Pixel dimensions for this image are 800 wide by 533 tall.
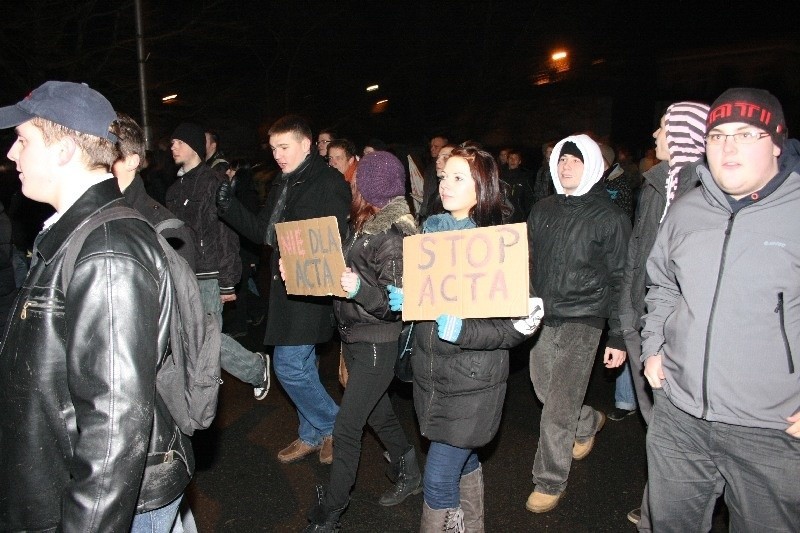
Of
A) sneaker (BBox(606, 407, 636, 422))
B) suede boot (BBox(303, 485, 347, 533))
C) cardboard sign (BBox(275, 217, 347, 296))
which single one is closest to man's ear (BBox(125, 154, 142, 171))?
cardboard sign (BBox(275, 217, 347, 296))

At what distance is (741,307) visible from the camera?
2449mm

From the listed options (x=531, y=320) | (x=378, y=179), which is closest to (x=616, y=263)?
(x=531, y=320)

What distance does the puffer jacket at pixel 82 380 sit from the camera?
1.76m

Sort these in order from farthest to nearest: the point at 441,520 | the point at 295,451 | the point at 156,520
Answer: the point at 295,451, the point at 441,520, the point at 156,520

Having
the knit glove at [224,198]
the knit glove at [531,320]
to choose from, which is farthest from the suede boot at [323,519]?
the knit glove at [224,198]

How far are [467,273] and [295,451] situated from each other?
7.93 feet

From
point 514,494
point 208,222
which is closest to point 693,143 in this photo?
point 514,494

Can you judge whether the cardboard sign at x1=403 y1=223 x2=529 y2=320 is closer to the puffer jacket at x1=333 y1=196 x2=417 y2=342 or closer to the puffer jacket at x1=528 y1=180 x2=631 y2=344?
the puffer jacket at x1=333 y1=196 x2=417 y2=342

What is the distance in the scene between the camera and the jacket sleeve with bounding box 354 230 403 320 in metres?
3.44

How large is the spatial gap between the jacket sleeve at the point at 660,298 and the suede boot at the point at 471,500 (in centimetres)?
112

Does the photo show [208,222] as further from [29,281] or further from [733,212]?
[733,212]

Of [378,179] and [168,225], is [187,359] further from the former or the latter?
[378,179]

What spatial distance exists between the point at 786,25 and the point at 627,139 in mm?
7203

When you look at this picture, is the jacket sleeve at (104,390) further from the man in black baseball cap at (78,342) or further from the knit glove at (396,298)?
the knit glove at (396,298)
